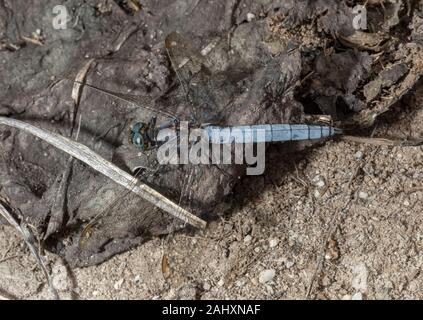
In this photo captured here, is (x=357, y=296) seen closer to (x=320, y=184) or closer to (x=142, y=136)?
(x=320, y=184)

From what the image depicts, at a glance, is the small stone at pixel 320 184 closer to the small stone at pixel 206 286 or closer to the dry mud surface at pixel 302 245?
the dry mud surface at pixel 302 245

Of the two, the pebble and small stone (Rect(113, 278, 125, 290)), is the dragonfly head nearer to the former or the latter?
small stone (Rect(113, 278, 125, 290))

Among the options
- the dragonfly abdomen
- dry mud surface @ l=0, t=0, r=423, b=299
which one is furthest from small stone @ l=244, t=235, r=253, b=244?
the dragonfly abdomen

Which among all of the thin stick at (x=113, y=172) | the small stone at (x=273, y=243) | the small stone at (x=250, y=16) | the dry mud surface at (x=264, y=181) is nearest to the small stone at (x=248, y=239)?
the dry mud surface at (x=264, y=181)

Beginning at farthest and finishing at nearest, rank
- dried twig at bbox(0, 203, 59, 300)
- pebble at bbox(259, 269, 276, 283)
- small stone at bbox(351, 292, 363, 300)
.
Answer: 1. dried twig at bbox(0, 203, 59, 300)
2. pebble at bbox(259, 269, 276, 283)
3. small stone at bbox(351, 292, 363, 300)
